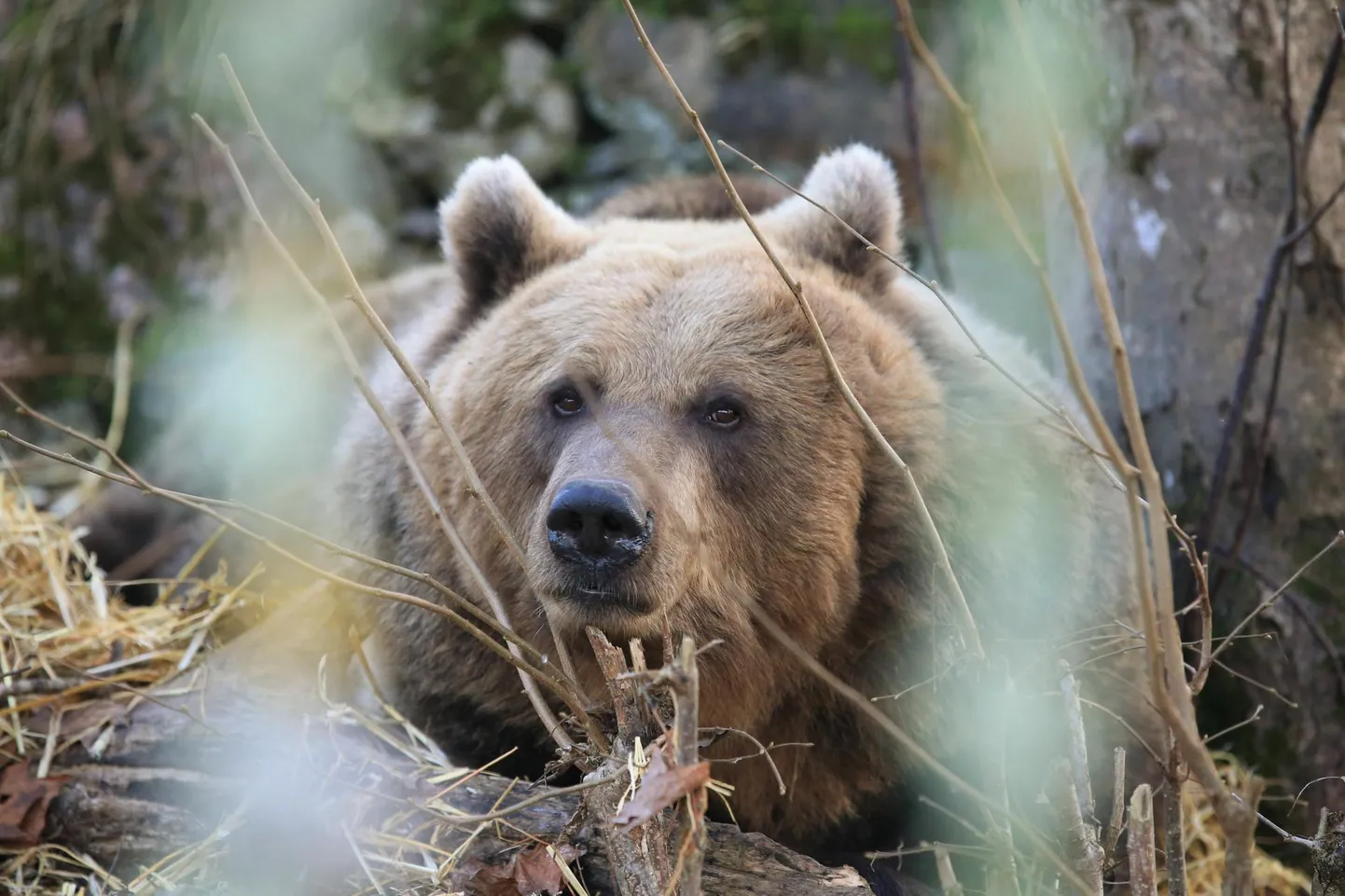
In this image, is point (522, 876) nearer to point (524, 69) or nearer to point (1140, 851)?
point (1140, 851)

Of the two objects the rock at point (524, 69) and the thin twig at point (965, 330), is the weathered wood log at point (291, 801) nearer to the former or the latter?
the thin twig at point (965, 330)

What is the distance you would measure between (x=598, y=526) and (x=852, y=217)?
4.11ft

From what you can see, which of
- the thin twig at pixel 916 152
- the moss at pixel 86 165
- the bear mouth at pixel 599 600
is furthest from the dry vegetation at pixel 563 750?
the moss at pixel 86 165

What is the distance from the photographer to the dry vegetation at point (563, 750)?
1.89 metres

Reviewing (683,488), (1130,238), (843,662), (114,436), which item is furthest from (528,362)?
(114,436)

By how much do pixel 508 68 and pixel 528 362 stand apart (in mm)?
4162

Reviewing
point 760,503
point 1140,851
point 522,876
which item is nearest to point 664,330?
point 760,503

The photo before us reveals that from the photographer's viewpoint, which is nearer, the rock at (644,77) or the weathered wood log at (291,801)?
the weathered wood log at (291,801)

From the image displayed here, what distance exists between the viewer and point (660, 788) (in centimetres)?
192

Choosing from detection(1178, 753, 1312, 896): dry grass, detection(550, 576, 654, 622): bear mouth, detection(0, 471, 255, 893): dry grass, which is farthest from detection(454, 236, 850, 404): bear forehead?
detection(1178, 753, 1312, 896): dry grass

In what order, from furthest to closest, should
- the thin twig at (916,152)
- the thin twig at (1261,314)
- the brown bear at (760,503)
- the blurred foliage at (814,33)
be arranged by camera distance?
the blurred foliage at (814,33) → the thin twig at (916,152) → the thin twig at (1261,314) → the brown bear at (760,503)

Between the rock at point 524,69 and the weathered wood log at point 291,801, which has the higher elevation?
the rock at point 524,69

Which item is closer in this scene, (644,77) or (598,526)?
(598,526)

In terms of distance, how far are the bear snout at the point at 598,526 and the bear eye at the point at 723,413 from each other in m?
0.42
